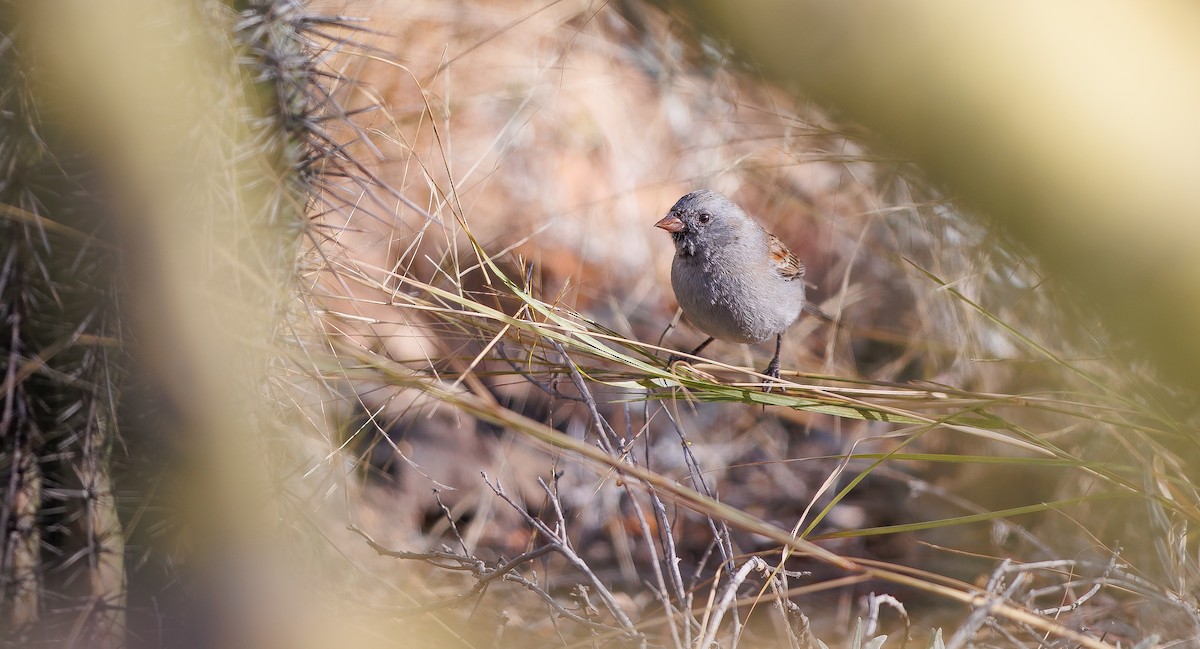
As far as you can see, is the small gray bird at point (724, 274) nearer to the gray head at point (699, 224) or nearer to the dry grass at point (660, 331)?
the gray head at point (699, 224)

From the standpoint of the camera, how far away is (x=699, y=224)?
306 cm

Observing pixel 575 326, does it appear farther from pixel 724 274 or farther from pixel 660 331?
pixel 660 331

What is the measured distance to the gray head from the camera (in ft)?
9.96

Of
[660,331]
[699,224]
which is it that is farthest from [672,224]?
[660,331]

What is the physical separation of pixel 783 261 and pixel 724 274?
1.41 feet

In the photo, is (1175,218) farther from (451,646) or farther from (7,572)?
(7,572)

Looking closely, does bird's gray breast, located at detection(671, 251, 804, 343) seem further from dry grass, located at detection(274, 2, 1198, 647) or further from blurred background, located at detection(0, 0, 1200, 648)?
blurred background, located at detection(0, 0, 1200, 648)

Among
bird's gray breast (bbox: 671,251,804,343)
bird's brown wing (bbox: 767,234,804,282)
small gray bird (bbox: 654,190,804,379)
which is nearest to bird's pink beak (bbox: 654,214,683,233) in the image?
small gray bird (bbox: 654,190,804,379)

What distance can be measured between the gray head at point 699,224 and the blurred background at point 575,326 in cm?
38

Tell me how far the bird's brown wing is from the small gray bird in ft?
0.13

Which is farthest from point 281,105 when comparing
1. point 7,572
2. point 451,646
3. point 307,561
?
point 7,572

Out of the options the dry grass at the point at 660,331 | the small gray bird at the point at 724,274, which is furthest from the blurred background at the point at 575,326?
the small gray bird at the point at 724,274

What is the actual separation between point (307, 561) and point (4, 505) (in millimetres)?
1058

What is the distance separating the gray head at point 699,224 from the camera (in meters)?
3.04
